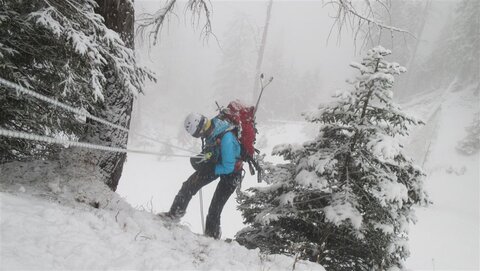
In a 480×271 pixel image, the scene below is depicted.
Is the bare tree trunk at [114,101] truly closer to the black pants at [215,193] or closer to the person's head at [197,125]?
the person's head at [197,125]

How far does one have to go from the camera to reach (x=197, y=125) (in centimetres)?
544

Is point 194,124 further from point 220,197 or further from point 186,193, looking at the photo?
point 220,197

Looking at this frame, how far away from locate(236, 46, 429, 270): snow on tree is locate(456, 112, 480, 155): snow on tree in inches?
1316

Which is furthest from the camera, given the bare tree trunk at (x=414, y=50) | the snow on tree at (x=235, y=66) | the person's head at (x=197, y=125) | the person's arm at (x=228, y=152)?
the snow on tree at (x=235, y=66)

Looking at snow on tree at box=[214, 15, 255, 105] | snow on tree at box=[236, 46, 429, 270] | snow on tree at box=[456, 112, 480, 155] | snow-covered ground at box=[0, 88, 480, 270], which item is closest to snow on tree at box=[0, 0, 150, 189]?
snow-covered ground at box=[0, 88, 480, 270]

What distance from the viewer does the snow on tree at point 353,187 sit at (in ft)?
15.8

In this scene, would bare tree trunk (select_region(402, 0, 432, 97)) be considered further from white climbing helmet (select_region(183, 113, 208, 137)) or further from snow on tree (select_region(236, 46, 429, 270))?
white climbing helmet (select_region(183, 113, 208, 137))

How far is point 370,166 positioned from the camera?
16.6 feet

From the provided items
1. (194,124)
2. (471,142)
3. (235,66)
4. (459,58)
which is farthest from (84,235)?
(459,58)

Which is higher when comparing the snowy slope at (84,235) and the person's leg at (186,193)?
the person's leg at (186,193)

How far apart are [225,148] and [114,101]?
1.68 m

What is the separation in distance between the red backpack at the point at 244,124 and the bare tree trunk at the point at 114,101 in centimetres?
154

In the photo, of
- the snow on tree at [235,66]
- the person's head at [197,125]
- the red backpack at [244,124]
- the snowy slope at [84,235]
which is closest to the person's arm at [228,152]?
the red backpack at [244,124]

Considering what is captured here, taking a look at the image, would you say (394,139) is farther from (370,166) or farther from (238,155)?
(238,155)
